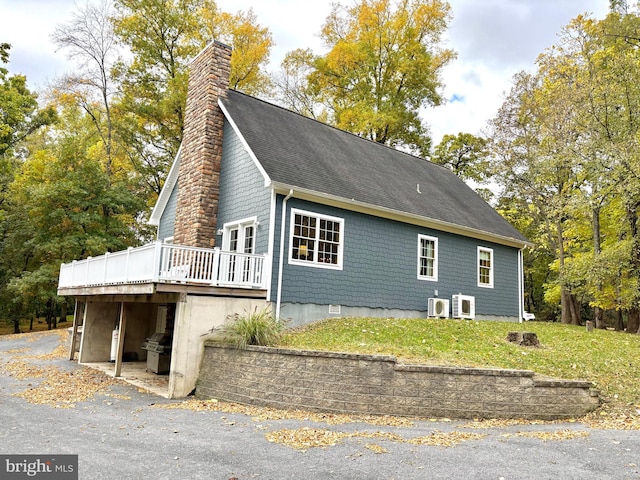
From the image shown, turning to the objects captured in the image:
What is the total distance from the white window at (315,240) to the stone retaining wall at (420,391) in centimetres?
386

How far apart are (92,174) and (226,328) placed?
1712cm

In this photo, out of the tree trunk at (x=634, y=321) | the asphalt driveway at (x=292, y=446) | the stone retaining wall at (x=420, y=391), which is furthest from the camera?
the tree trunk at (x=634, y=321)

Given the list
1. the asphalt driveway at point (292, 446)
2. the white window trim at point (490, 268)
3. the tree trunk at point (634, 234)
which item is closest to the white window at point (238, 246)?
the asphalt driveway at point (292, 446)

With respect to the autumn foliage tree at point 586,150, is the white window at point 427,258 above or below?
below

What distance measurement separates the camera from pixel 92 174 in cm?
2234

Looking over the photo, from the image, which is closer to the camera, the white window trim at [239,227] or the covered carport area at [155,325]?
the covered carport area at [155,325]

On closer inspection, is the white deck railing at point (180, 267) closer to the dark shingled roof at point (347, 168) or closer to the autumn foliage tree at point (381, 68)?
the dark shingled roof at point (347, 168)

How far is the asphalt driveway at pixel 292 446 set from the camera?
4.46 m

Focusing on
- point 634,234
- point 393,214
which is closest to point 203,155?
point 393,214

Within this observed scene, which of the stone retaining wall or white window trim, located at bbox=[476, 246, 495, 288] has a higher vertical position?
white window trim, located at bbox=[476, 246, 495, 288]

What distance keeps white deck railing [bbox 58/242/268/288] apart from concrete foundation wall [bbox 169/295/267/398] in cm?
47

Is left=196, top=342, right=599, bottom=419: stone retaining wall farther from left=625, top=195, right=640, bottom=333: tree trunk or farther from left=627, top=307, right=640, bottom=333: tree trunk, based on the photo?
left=627, top=307, right=640, bottom=333: tree trunk

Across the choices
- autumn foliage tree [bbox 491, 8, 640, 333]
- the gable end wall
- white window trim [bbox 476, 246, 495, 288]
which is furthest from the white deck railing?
autumn foliage tree [bbox 491, 8, 640, 333]

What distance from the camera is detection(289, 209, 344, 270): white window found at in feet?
35.6
